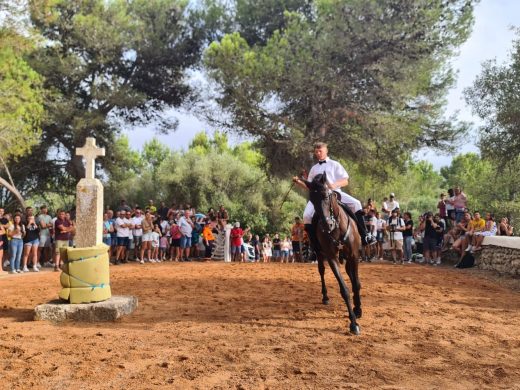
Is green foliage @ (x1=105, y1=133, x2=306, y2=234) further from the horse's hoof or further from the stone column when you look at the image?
the horse's hoof

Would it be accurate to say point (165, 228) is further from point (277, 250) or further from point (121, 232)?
point (277, 250)

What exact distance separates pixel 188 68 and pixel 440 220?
16070mm

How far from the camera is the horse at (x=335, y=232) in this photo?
7.14 metres

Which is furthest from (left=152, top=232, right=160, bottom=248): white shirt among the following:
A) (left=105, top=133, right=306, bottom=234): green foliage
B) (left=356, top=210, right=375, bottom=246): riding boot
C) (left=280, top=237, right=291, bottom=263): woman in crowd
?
(left=356, top=210, right=375, bottom=246): riding boot

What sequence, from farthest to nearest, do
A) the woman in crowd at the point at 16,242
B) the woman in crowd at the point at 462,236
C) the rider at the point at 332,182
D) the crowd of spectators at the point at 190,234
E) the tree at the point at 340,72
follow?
the tree at the point at 340,72 < the woman in crowd at the point at 462,236 < the crowd of spectators at the point at 190,234 < the woman in crowd at the point at 16,242 < the rider at the point at 332,182

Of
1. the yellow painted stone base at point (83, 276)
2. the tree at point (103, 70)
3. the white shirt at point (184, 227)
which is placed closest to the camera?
the yellow painted stone base at point (83, 276)

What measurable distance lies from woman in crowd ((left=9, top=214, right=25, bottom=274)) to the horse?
402 inches

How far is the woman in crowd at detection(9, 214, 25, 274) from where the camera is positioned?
14.2 metres

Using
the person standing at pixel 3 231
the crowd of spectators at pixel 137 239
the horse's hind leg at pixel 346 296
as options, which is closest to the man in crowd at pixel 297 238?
the crowd of spectators at pixel 137 239

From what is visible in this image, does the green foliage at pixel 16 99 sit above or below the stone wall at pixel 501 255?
above

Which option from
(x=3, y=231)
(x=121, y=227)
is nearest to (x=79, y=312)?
(x=3, y=231)

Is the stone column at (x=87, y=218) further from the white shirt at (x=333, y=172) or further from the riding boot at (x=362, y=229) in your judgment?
the riding boot at (x=362, y=229)

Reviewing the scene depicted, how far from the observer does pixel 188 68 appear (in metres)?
26.8

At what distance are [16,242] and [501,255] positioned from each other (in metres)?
14.5
